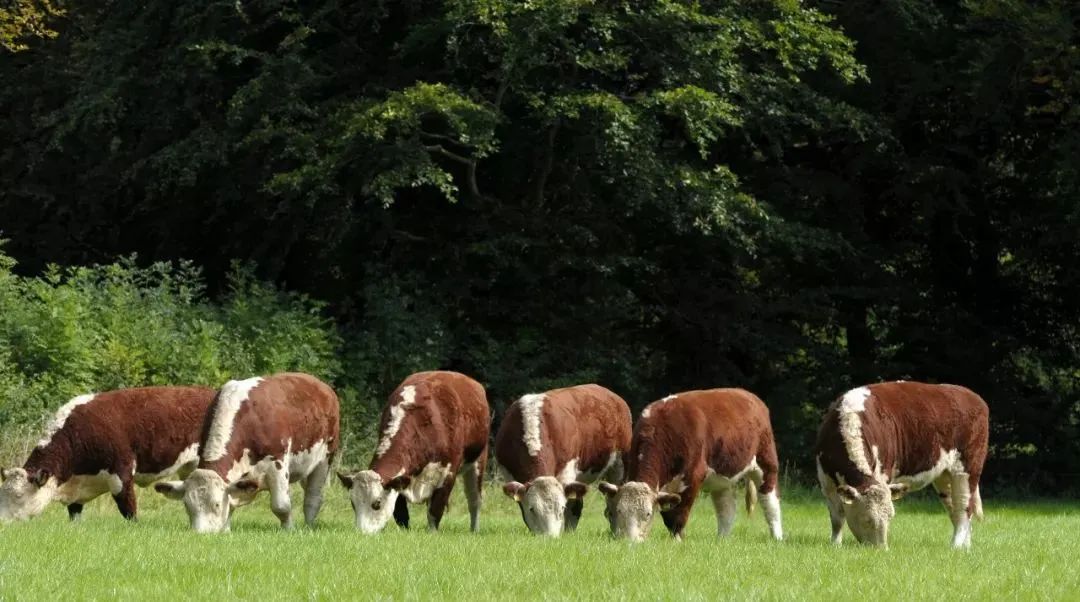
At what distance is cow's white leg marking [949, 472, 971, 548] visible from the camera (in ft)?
52.9

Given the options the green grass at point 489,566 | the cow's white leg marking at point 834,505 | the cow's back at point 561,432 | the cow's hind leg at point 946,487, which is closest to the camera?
the green grass at point 489,566

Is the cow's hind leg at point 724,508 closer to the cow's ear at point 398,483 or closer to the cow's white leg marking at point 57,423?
the cow's ear at point 398,483

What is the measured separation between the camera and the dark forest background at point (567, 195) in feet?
81.9

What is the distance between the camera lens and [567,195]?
93.7 ft

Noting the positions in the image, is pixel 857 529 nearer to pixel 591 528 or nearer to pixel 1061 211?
pixel 591 528

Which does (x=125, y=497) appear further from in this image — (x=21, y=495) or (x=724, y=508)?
(x=724, y=508)

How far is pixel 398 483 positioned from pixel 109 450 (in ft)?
11.0

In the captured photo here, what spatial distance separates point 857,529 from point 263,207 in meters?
14.8

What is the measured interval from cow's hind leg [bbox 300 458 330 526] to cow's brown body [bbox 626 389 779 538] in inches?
143

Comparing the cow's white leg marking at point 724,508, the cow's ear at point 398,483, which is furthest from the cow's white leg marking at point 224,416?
the cow's white leg marking at point 724,508

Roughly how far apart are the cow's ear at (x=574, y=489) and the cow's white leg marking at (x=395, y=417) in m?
1.93

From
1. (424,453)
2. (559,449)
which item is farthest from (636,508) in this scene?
(424,453)

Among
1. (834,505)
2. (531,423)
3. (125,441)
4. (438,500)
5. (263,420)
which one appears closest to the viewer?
(834,505)

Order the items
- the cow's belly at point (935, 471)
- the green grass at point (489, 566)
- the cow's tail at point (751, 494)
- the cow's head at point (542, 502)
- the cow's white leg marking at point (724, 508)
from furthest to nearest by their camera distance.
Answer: the cow's tail at point (751, 494) → the cow's white leg marking at point (724, 508) → the cow's belly at point (935, 471) → the cow's head at point (542, 502) → the green grass at point (489, 566)
